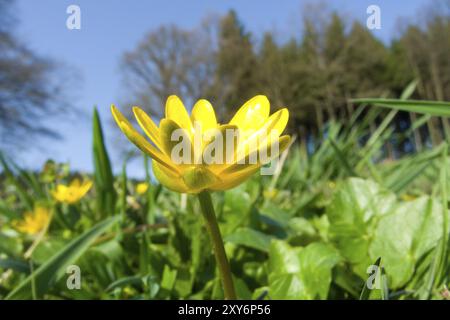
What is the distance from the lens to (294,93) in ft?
33.3

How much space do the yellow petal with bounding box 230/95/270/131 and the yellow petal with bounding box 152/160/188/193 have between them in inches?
1.8

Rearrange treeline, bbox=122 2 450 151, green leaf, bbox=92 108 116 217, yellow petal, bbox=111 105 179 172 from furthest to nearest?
treeline, bbox=122 2 450 151
green leaf, bbox=92 108 116 217
yellow petal, bbox=111 105 179 172

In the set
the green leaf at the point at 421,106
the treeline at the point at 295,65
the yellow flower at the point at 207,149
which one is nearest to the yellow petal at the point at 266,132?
the yellow flower at the point at 207,149

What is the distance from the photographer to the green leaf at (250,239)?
390 mm

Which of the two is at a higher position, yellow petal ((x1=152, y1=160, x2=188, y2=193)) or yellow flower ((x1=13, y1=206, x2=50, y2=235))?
yellow petal ((x1=152, y1=160, x2=188, y2=193))

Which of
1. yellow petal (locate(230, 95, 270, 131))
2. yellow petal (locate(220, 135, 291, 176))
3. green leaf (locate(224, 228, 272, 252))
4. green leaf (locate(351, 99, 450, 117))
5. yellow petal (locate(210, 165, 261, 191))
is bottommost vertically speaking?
green leaf (locate(224, 228, 272, 252))

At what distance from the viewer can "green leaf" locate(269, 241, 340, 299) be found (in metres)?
0.31

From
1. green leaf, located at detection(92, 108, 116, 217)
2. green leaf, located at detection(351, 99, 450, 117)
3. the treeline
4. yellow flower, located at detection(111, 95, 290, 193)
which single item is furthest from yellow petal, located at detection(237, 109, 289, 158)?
the treeline

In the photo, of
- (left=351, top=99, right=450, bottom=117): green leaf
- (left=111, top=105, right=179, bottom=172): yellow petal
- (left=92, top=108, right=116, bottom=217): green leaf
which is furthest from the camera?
(left=92, top=108, right=116, bottom=217): green leaf

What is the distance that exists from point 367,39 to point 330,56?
1376mm

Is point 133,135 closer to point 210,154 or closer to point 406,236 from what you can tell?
point 210,154

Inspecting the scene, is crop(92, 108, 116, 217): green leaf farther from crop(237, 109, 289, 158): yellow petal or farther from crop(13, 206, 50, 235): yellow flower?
crop(237, 109, 289, 158): yellow petal

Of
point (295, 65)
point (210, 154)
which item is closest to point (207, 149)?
point (210, 154)

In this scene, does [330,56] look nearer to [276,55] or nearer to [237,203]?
[276,55]
